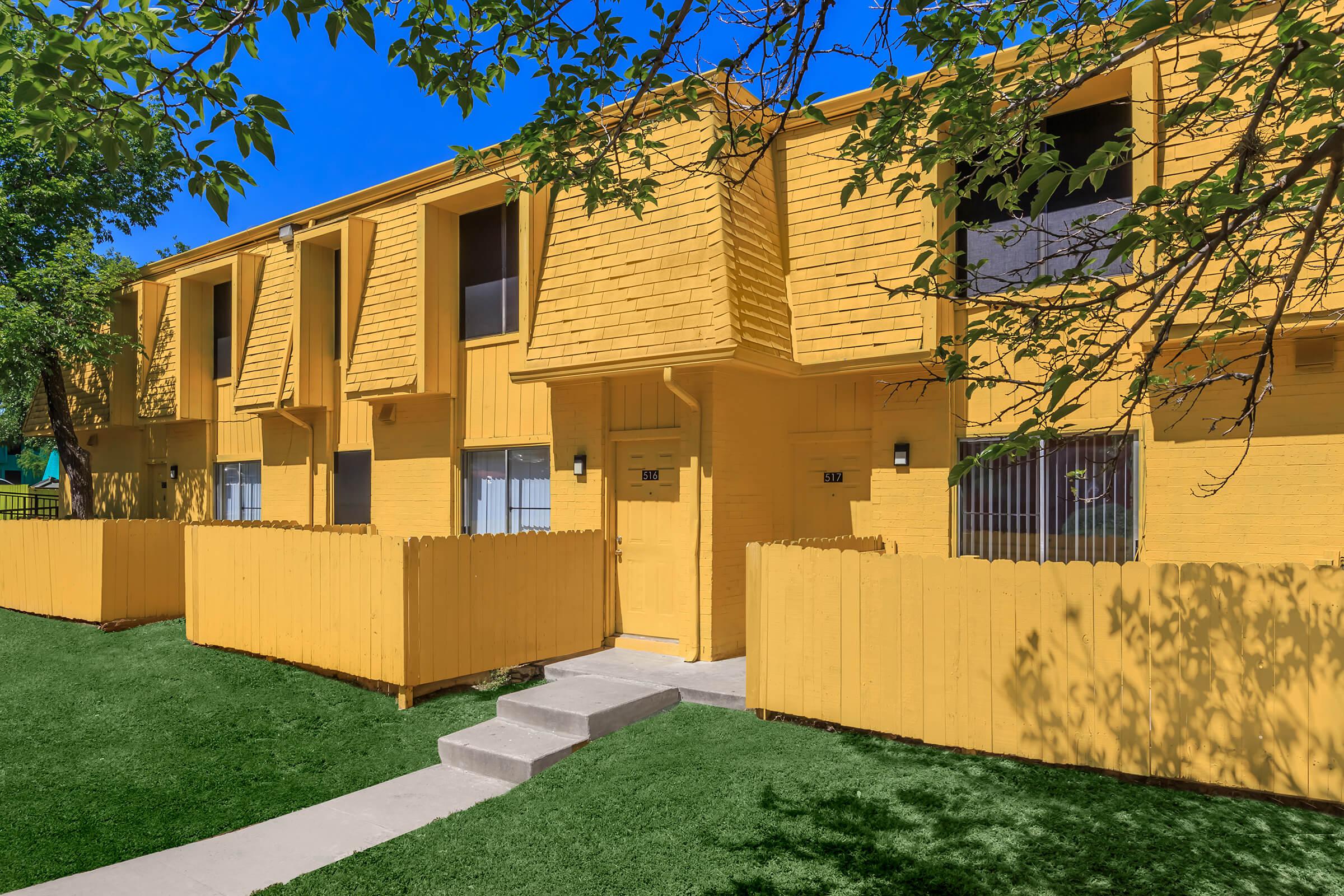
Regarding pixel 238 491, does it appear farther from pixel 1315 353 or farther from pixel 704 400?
pixel 1315 353

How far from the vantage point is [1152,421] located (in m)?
7.70

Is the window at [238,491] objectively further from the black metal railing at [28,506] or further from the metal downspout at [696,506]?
the metal downspout at [696,506]

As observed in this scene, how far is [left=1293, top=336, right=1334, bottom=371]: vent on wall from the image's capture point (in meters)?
7.01

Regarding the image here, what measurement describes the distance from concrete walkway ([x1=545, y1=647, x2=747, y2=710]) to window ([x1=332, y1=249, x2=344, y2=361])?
7.76 meters

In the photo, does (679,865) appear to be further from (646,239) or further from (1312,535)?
(646,239)

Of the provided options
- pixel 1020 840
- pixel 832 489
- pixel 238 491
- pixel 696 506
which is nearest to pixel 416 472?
pixel 696 506

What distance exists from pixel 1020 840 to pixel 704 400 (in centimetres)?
543

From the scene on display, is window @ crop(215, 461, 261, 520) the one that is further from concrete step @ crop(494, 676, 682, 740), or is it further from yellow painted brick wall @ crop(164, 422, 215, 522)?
concrete step @ crop(494, 676, 682, 740)

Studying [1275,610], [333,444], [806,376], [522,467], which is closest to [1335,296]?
[1275,610]

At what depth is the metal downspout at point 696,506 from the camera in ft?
29.3

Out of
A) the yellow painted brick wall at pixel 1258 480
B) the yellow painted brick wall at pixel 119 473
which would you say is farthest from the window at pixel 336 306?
the yellow painted brick wall at pixel 1258 480

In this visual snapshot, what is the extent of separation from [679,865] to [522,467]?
7168 millimetres

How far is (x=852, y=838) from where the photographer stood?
4.74m

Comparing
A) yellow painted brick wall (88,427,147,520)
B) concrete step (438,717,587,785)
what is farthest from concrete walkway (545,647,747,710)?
yellow painted brick wall (88,427,147,520)
